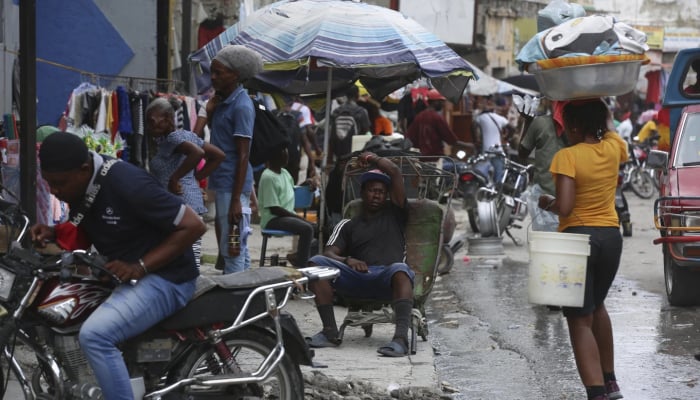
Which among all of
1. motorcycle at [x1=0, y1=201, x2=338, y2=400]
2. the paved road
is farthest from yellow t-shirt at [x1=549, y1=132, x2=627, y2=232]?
motorcycle at [x1=0, y1=201, x2=338, y2=400]

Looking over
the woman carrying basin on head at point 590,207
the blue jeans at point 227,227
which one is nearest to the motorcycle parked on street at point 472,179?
the blue jeans at point 227,227

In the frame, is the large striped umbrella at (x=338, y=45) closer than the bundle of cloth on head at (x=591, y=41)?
No

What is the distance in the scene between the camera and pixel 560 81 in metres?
6.67

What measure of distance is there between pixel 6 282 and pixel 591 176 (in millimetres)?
3130

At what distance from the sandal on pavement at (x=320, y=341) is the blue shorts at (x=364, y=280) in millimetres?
342

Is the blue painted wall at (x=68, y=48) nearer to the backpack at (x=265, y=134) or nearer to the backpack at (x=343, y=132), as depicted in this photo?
the backpack at (x=343, y=132)

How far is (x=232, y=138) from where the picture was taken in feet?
28.2

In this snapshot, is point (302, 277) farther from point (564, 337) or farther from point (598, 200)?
point (564, 337)

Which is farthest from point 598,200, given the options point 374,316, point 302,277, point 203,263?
point 203,263

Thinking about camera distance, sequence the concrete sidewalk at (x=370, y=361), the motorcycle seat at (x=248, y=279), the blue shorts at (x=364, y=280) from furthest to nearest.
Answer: the blue shorts at (x=364, y=280) → the concrete sidewalk at (x=370, y=361) → the motorcycle seat at (x=248, y=279)

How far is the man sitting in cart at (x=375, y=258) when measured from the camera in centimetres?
806

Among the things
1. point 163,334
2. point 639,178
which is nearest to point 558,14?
point 163,334

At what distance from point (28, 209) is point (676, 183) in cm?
581

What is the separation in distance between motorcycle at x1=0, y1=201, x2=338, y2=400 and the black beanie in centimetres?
38
